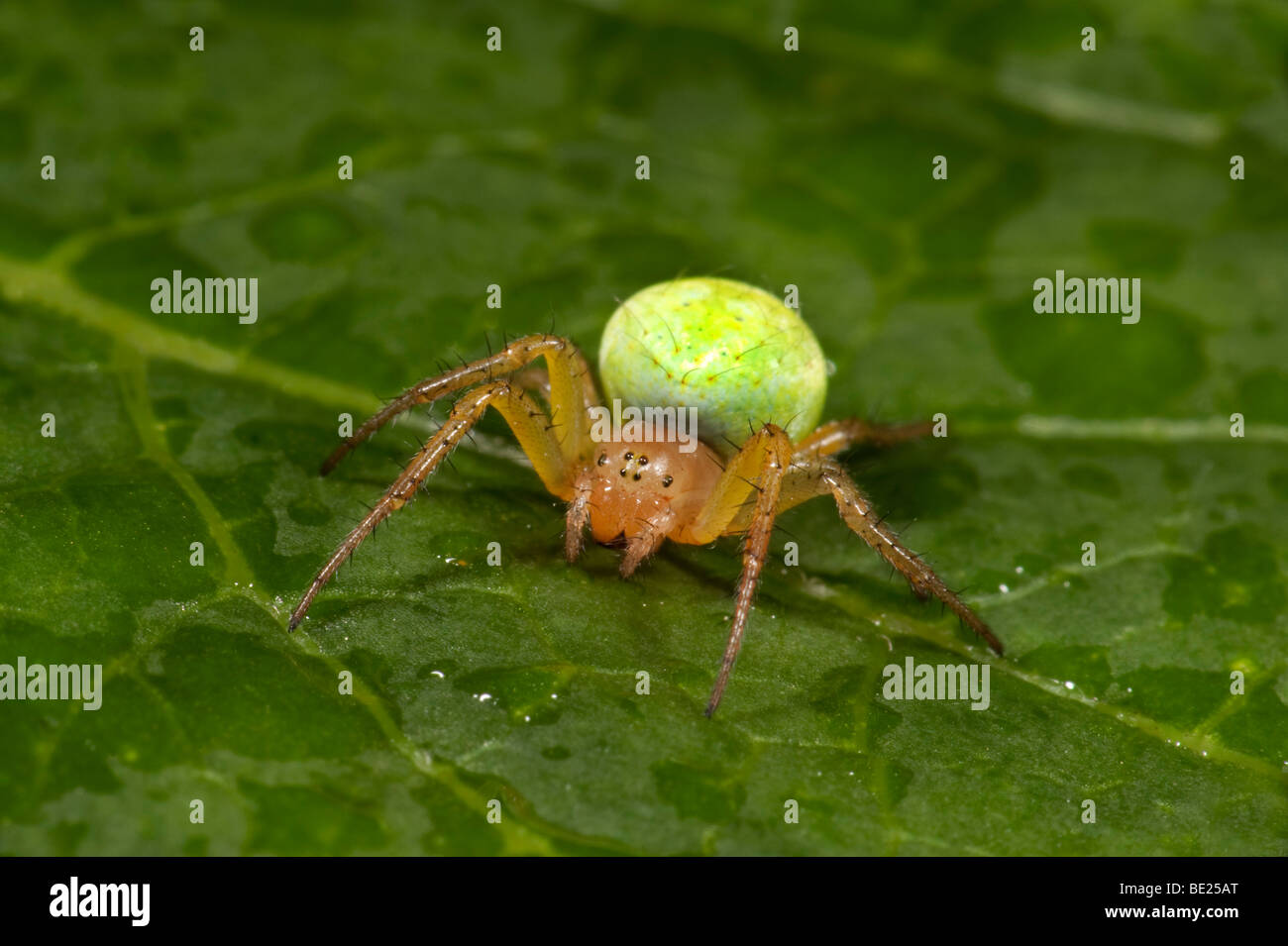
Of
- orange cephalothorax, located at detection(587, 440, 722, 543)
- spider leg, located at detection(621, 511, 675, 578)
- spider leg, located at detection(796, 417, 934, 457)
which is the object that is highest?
spider leg, located at detection(796, 417, 934, 457)

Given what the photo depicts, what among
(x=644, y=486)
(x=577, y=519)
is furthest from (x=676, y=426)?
(x=577, y=519)

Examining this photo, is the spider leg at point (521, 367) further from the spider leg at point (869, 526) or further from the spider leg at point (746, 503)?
the spider leg at point (869, 526)

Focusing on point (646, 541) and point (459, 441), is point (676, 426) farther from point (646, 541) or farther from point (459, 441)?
point (459, 441)

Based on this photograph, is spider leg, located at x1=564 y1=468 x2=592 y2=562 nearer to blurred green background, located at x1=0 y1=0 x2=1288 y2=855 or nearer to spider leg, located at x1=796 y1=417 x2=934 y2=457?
blurred green background, located at x1=0 y1=0 x2=1288 y2=855

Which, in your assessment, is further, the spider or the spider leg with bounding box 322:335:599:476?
the spider leg with bounding box 322:335:599:476

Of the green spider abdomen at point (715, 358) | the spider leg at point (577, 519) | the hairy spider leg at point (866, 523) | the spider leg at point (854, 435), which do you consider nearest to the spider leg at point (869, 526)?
the hairy spider leg at point (866, 523)

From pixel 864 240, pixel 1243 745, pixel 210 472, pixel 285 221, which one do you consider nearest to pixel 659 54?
pixel 864 240

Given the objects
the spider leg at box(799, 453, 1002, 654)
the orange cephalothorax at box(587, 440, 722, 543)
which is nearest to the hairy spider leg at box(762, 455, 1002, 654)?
the spider leg at box(799, 453, 1002, 654)
